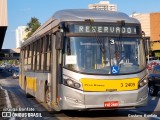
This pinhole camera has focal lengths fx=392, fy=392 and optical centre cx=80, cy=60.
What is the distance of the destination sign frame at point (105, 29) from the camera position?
36.6 feet

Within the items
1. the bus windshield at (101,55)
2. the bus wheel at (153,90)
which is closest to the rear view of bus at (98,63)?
the bus windshield at (101,55)

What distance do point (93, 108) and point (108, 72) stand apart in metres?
1.08

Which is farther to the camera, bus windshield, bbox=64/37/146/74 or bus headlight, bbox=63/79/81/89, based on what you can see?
bus windshield, bbox=64/37/146/74

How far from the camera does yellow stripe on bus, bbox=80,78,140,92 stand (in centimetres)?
1066

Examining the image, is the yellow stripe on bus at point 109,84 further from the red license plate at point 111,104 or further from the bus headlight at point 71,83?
the red license plate at point 111,104

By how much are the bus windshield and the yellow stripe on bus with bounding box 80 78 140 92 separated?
0.26m

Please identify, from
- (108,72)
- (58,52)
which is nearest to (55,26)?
(58,52)

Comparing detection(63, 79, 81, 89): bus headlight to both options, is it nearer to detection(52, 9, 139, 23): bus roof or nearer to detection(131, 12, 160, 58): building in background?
detection(52, 9, 139, 23): bus roof

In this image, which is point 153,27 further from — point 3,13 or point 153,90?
point 153,90

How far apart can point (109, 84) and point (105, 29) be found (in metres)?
1.63

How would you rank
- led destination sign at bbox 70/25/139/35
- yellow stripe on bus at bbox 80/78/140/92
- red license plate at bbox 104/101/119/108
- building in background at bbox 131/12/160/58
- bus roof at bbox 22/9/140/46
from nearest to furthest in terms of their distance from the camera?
yellow stripe on bus at bbox 80/78/140/92 < red license plate at bbox 104/101/119/108 < led destination sign at bbox 70/25/139/35 < bus roof at bbox 22/9/140/46 < building in background at bbox 131/12/160/58

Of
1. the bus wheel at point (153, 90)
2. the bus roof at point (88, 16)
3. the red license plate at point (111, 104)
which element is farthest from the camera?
the bus wheel at point (153, 90)

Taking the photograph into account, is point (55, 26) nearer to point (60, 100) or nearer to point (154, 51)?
point (60, 100)

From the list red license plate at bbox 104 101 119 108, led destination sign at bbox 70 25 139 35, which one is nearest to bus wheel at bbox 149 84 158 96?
led destination sign at bbox 70 25 139 35
